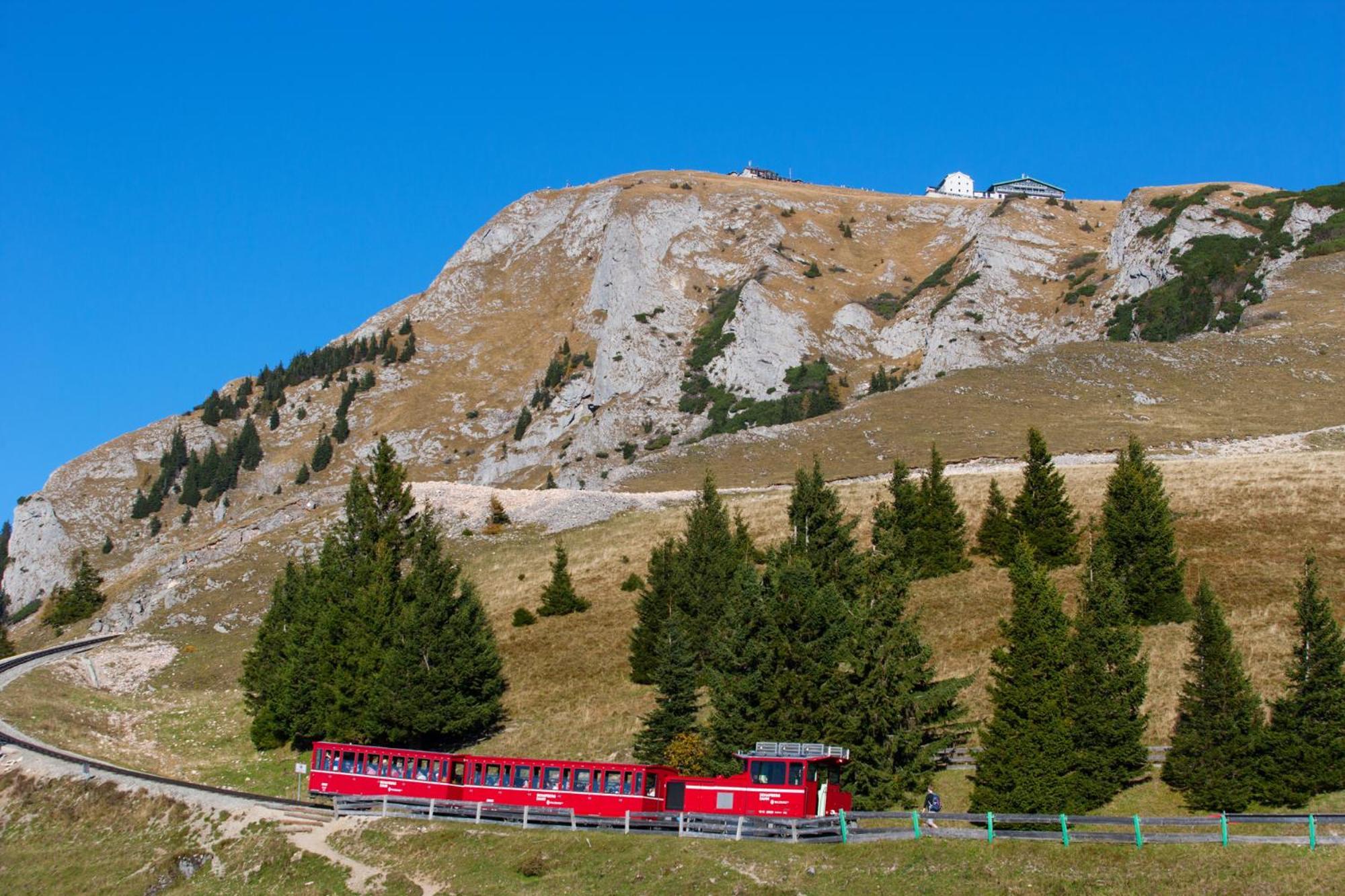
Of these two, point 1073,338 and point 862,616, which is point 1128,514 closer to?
point 862,616

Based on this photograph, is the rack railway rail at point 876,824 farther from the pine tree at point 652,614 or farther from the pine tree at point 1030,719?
the pine tree at point 652,614

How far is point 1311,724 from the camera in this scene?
120ft

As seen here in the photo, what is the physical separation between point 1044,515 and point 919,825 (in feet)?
114

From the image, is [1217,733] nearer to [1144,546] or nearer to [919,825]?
[919,825]

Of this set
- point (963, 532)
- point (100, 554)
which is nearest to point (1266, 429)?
point (963, 532)

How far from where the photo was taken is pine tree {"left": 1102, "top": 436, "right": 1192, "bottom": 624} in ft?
175

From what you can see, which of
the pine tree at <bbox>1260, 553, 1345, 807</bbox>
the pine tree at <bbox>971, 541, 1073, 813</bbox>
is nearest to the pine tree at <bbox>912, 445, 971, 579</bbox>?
the pine tree at <bbox>971, 541, 1073, 813</bbox>

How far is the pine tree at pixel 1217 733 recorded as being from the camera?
36344 millimetres

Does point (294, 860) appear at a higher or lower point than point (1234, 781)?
lower

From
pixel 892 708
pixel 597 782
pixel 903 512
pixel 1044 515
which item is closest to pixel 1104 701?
pixel 892 708

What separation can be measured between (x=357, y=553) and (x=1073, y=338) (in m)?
139

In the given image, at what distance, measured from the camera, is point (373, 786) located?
46.0 meters

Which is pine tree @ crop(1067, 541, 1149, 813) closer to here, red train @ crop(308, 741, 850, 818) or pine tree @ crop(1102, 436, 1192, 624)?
red train @ crop(308, 741, 850, 818)

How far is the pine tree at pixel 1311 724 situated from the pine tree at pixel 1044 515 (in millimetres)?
24300
